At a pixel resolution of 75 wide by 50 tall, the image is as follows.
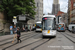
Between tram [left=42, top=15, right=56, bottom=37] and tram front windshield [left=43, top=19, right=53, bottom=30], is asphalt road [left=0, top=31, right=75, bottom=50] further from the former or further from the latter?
tram front windshield [left=43, top=19, right=53, bottom=30]

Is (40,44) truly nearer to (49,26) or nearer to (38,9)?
(49,26)

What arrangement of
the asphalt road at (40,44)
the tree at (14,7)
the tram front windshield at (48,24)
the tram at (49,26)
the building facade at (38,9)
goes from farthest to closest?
the building facade at (38,9), the tree at (14,7), the tram front windshield at (48,24), the tram at (49,26), the asphalt road at (40,44)

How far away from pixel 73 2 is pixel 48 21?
45924mm

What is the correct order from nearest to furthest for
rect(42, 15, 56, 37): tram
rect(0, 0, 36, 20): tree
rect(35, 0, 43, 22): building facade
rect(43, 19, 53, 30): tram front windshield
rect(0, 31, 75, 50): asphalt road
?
1. rect(0, 31, 75, 50): asphalt road
2. rect(42, 15, 56, 37): tram
3. rect(43, 19, 53, 30): tram front windshield
4. rect(0, 0, 36, 20): tree
5. rect(35, 0, 43, 22): building facade

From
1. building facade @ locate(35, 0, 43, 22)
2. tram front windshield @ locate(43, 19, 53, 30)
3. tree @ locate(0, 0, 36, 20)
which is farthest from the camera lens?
building facade @ locate(35, 0, 43, 22)

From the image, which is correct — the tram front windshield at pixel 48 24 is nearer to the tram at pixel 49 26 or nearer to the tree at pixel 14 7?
the tram at pixel 49 26

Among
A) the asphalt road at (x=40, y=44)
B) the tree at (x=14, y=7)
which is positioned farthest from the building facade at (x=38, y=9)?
the asphalt road at (x=40, y=44)

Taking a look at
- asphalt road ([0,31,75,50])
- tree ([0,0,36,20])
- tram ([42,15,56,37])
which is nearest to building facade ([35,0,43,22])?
tree ([0,0,36,20])

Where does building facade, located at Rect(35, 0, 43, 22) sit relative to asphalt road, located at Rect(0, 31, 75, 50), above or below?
above

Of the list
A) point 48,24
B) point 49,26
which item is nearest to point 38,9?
point 48,24

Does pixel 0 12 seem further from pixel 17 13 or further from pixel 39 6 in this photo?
pixel 39 6

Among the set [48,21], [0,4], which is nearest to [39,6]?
[0,4]

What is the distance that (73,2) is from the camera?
193ft

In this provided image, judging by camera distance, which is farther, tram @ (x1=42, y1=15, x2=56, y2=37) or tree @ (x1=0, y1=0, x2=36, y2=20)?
tree @ (x1=0, y1=0, x2=36, y2=20)
